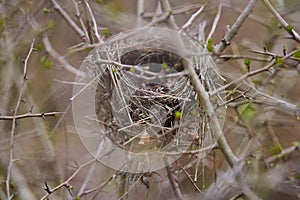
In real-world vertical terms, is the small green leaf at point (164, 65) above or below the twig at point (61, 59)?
below

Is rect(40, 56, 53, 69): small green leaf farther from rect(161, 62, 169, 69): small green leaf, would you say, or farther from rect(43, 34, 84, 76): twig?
rect(161, 62, 169, 69): small green leaf

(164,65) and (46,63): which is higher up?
(46,63)

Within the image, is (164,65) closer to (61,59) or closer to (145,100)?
(145,100)

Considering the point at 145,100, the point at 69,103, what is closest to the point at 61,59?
the point at 69,103

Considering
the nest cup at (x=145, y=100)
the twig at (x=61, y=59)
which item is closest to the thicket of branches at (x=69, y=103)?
the twig at (x=61, y=59)

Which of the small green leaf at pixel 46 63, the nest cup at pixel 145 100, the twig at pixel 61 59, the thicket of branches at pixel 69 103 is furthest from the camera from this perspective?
the thicket of branches at pixel 69 103

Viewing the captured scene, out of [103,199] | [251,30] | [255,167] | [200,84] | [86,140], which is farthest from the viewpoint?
[251,30]

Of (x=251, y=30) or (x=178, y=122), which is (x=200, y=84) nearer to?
(x=178, y=122)

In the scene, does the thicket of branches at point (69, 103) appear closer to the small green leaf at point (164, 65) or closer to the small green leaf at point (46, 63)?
the small green leaf at point (46, 63)

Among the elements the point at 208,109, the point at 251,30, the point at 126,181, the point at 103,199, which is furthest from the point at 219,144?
the point at 251,30
